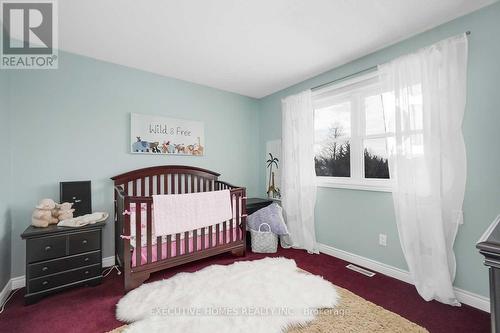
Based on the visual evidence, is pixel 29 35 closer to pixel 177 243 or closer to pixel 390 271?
pixel 177 243

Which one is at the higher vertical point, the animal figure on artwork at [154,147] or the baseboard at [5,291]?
the animal figure on artwork at [154,147]

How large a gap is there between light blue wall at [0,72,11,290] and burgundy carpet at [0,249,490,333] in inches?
11.8

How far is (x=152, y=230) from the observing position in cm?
215

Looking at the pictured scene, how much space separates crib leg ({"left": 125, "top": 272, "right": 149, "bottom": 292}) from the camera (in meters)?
1.99

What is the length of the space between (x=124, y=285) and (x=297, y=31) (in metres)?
2.81

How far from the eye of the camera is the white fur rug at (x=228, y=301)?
1517 mm

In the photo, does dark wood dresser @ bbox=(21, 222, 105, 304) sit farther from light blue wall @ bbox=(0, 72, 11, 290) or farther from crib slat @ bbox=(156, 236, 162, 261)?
→ crib slat @ bbox=(156, 236, 162, 261)

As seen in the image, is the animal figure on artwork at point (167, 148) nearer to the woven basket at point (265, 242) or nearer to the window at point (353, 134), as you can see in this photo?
the woven basket at point (265, 242)

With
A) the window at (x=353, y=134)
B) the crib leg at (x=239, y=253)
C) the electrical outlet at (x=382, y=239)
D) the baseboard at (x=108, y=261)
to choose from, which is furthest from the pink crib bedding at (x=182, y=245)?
the electrical outlet at (x=382, y=239)

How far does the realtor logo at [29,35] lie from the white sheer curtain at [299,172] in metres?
2.59

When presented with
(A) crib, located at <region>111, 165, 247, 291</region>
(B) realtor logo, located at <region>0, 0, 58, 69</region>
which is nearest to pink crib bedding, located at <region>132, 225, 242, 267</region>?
(A) crib, located at <region>111, 165, 247, 291</region>

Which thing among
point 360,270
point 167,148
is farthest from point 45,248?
point 360,270

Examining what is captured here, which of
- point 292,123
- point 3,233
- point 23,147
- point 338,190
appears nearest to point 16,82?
point 23,147

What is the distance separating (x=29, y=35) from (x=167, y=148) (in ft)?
5.35
